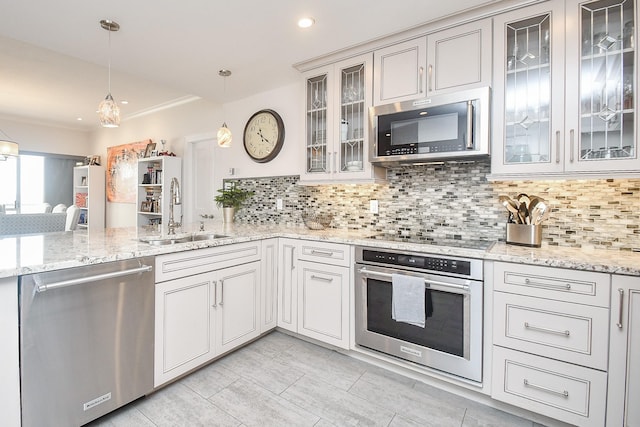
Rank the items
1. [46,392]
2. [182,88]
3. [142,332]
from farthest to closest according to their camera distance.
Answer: [182,88] < [142,332] < [46,392]

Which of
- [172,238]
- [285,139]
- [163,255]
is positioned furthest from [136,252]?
[285,139]

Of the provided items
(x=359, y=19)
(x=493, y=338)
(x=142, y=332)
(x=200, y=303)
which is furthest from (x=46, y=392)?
(x=359, y=19)

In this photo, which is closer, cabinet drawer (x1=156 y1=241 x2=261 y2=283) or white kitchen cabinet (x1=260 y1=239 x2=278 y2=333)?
cabinet drawer (x1=156 y1=241 x2=261 y2=283)

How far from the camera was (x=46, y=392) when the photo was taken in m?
1.39

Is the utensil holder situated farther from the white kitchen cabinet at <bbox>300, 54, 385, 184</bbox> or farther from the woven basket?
the woven basket

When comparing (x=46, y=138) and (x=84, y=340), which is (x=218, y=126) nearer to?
(x=84, y=340)

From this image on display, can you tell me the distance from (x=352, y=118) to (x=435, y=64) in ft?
2.41

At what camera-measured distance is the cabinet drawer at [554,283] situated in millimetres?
1490

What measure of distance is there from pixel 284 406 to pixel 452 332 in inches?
42.6

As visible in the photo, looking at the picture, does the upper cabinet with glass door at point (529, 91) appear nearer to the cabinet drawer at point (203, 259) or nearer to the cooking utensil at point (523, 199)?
the cooking utensil at point (523, 199)

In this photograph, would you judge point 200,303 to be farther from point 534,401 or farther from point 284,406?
point 534,401

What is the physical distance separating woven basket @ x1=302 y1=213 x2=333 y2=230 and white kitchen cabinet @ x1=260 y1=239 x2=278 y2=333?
0.37 m

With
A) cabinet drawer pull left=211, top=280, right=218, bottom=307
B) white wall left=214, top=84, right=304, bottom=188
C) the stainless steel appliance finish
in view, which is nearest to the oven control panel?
the stainless steel appliance finish

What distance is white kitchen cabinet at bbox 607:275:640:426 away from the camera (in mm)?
1417
